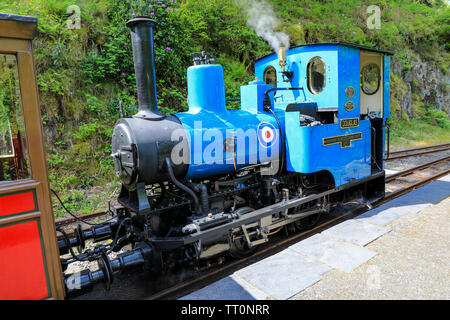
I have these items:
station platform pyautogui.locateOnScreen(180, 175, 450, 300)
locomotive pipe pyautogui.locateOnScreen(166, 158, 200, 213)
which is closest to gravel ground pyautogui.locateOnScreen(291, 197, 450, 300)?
station platform pyautogui.locateOnScreen(180, 175, 450, 300)

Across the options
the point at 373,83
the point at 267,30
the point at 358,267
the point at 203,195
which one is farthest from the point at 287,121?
the point at 373,83

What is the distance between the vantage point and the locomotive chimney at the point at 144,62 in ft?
11.8

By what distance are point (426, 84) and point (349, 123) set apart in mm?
20229

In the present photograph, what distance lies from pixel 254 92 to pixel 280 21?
393 inches

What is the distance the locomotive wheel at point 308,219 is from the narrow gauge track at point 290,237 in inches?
4.2

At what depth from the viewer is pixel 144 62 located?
144 inches

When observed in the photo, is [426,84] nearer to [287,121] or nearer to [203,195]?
[287,121]

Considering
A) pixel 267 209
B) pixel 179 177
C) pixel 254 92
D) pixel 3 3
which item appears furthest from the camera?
pixel 3 3

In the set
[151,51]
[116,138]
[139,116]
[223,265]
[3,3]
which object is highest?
[3,3]

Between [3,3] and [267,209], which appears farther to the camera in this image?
[3,3]
